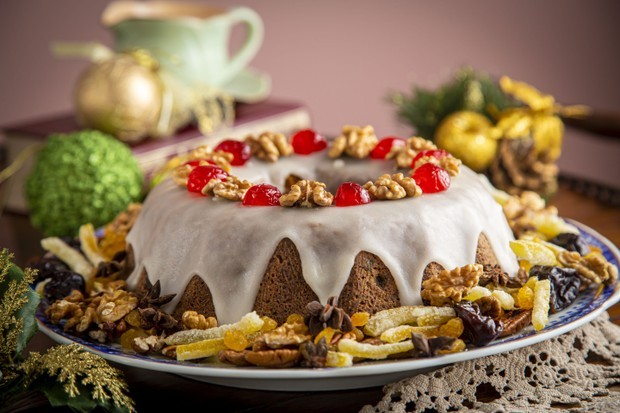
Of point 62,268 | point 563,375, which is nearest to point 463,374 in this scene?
point 563,375

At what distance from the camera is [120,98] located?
9.04ft

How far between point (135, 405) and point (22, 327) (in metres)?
0.22

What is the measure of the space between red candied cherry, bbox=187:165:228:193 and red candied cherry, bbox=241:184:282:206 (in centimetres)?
12

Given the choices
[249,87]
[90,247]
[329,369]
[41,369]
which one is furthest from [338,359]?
[249,87]

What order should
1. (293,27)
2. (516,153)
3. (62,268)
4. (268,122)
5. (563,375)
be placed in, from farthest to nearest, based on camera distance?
(293,27) → (268,122) → (516,153) → (62,268) → (563,375)

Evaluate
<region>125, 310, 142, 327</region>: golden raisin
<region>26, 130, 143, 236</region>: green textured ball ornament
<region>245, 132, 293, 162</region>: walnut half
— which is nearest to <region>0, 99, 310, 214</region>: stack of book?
<region>26, 130, 143, 236</region>: green textured ball ornament

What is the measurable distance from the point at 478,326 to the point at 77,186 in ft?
4.12

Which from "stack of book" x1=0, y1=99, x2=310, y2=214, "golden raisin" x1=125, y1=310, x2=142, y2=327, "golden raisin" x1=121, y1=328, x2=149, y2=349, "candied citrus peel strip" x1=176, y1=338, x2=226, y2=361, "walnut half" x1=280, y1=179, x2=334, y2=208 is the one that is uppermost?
"walnut half" x1=280, y1=179, x2=334, y2=208

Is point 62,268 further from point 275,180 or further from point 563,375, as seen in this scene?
point 563,375

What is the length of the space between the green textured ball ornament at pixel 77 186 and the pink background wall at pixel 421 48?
2195 mm

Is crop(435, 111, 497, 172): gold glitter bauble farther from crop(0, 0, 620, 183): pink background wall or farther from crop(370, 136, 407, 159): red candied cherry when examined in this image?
crop(0, 0, 620, 183): pink background wall

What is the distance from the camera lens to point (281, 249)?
1.61 m

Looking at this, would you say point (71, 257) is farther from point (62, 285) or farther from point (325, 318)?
point (325, 318)

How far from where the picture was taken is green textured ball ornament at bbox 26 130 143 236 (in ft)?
7.80
